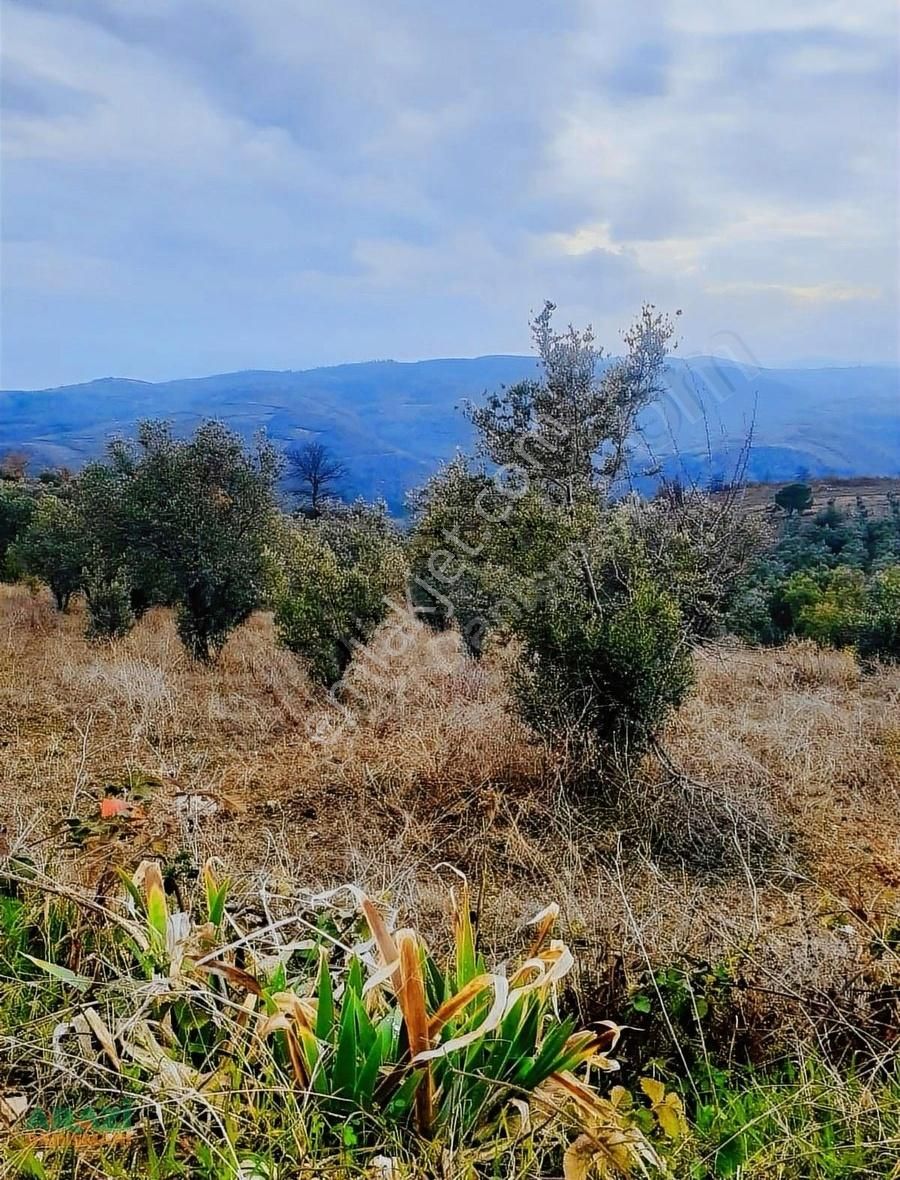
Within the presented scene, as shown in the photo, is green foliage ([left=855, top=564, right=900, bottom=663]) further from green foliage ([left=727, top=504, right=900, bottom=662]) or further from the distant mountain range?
the distant mountain range

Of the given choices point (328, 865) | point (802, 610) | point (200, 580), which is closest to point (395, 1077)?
point (328, 865)

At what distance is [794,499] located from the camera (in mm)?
19297

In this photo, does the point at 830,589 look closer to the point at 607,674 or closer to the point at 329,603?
the point at 329,603

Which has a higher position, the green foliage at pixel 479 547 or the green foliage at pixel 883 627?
the green foliage at pixel 479 547

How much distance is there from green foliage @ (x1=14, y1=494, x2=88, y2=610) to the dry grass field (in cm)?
457

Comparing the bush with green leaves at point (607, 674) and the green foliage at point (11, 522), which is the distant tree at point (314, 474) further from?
the bush with green leaves at point (607, 674)

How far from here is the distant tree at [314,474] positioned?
2720 centimetres

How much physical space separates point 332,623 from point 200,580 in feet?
8.93

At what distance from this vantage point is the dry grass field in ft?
8.50

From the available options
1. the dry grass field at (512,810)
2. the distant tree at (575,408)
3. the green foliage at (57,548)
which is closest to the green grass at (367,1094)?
the dry grass field at (512,810)

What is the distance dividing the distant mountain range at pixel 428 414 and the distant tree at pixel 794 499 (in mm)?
561

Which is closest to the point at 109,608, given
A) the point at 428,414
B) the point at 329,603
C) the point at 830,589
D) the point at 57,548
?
the point at 57,548

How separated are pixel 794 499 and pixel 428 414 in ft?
205

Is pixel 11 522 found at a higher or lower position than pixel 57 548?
higher
